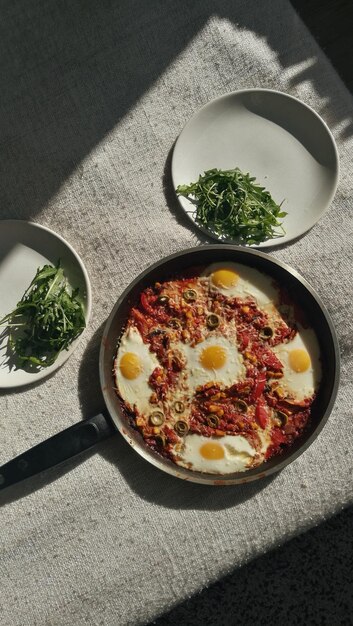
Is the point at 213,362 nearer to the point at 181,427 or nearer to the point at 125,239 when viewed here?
the point at 181,427

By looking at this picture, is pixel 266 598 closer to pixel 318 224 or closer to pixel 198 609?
pixel 198 609

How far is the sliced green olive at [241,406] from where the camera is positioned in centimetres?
232

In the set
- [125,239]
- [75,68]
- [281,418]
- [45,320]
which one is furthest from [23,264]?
[281,418]

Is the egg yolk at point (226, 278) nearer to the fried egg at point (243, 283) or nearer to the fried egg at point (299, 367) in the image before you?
the fried egg at point (243, 283)

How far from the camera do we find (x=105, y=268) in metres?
2.47

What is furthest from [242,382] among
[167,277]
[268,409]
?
[167,277]

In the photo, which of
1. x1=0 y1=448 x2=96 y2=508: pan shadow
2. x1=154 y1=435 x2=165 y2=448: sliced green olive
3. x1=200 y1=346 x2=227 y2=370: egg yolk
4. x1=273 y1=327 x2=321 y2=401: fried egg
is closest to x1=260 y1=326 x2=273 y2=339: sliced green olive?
x1=273 y1=327 x2=321 y2=401: fried egg

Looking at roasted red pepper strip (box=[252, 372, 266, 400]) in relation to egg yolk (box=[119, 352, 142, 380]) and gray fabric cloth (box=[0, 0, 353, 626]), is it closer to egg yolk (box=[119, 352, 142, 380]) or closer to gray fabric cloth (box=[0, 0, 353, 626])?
gray fabric cloth (box=[0, 0, 353, 626])

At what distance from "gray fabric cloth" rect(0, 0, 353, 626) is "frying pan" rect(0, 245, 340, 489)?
0.12 m

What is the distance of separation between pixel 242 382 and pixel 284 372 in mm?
163

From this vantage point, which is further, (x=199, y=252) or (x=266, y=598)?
(x=266, y=598)

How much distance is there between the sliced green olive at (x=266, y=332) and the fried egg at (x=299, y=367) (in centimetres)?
5

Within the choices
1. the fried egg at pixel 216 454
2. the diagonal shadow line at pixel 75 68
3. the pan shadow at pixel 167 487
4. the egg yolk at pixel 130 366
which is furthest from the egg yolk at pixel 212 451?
the diagonal shadow line at pixel 75 68

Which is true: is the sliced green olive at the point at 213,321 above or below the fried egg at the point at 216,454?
above
